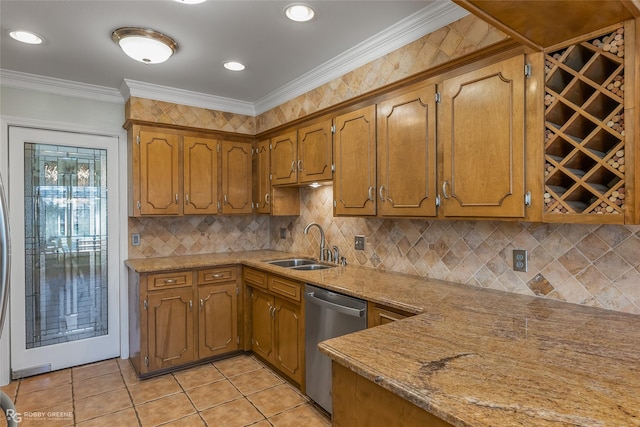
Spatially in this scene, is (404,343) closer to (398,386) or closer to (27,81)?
(398,386)

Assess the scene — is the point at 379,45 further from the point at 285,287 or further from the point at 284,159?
the point at 285,287

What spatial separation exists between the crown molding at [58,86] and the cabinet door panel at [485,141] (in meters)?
3.07

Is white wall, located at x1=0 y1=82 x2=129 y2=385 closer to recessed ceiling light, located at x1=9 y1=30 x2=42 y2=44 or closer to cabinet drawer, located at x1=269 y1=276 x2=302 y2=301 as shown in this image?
recessed ceiling light, located at x1=9 y1=30 x2=42 y2=44

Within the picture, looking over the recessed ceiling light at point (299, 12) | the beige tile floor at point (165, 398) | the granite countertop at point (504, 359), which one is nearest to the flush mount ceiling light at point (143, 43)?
the recessed ceiling light at point (299, 12)

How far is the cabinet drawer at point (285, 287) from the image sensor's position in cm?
265

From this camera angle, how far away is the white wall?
295 centimetres

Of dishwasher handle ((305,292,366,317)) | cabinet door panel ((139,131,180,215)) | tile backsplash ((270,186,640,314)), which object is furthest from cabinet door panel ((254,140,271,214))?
dishwasher handle ((305,292,366,317))

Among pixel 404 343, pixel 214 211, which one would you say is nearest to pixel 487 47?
pixel 404 343

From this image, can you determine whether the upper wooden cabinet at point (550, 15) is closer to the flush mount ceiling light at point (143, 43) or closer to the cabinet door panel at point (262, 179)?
the flush mount ceiling light at point (143, 43)

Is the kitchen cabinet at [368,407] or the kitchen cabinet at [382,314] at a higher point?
the kitchen cabinet at [382,314]

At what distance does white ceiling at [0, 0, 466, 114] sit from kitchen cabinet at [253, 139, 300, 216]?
0.63 meters

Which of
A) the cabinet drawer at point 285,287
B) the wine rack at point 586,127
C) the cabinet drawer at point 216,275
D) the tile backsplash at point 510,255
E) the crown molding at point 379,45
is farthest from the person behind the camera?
the cabinet drawer at point 216,275

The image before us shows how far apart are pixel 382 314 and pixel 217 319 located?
1.91 metres

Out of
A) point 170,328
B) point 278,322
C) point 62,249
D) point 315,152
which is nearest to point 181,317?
point 170,328
